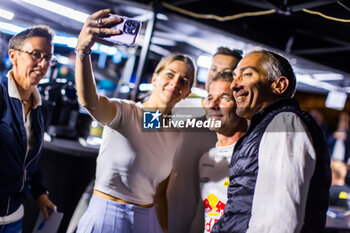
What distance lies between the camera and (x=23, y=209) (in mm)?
1350

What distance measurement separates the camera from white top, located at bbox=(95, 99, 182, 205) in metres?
1.28

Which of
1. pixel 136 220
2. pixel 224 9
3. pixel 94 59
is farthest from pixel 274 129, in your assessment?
pixel 224 9

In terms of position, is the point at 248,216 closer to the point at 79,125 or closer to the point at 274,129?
the point at 274,129

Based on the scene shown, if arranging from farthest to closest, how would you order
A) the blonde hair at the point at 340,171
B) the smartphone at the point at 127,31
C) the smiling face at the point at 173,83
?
the blonde hair at the point at 340,171 < the smiling face at the point at 173,83 < the smartphone at the point at 127,31

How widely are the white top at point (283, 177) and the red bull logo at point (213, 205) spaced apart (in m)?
0.36

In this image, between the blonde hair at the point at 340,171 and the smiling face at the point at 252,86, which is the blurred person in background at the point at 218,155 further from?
the blonde hair at the point at 340,171

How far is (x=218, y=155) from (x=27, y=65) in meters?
0.85

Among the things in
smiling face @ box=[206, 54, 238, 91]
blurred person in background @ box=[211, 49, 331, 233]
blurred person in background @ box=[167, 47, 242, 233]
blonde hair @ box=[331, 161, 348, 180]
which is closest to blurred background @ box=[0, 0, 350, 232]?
smiling face @ box=[206, 54, 238, 91]

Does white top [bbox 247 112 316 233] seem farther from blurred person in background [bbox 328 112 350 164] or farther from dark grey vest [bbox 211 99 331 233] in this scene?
blurred person in background [bbox 328 112 350 164]

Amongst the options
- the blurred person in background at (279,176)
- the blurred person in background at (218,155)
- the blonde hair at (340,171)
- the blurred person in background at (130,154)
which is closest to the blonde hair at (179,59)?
the blurred person in background at (130,154)

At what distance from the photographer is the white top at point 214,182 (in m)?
1.32

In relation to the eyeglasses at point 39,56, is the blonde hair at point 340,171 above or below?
below

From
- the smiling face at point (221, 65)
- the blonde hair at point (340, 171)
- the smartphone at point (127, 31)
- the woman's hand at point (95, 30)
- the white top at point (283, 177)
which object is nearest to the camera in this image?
the white top at point (283, 177)

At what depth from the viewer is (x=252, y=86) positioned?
115 centimetres
